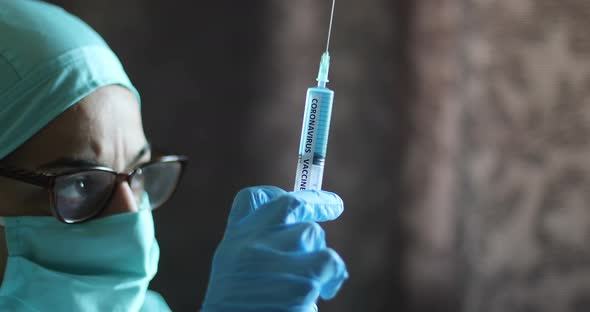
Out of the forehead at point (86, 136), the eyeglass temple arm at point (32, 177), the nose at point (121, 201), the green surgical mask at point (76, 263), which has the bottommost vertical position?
the green surgical mask at point (76, 263)

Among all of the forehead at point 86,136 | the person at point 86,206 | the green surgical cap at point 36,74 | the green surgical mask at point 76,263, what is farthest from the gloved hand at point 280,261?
the green surgical cap at point 36,74

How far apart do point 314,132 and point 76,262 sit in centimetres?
50

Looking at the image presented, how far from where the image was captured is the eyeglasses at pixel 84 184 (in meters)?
0.97

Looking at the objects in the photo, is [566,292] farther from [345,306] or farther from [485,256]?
[345,306]

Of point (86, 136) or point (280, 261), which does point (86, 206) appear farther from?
point (280, 261)

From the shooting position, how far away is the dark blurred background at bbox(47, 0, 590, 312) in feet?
5.16

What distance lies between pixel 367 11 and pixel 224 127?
22.2 inches

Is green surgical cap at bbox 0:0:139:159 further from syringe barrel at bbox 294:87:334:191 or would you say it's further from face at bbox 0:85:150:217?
syringe barrel at bbox 294:87:334:191

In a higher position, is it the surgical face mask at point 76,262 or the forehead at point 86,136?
the forehead at point 86,136

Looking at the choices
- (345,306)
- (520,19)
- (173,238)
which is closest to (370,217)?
(345,306)

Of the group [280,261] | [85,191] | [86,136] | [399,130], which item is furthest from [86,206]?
[399,130]

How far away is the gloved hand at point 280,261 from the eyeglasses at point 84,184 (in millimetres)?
214

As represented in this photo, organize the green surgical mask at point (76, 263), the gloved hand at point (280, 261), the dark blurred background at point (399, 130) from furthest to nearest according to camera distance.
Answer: the dark blurred background at point (399, 130) → the green surgical mask at point (76, 263) → the gloved hand at point (280, 261)

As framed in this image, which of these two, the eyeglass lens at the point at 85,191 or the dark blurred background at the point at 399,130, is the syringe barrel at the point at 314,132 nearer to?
the eyeglass lens at the point at 85,191
